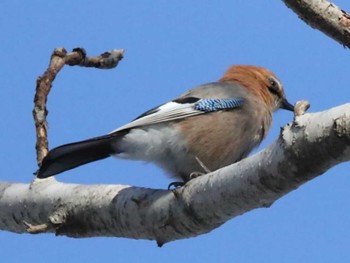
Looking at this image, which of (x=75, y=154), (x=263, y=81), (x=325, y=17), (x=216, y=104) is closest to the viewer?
(x=325, y=17)

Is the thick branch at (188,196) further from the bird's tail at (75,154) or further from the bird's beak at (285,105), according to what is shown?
the bird's beak at (285,105)

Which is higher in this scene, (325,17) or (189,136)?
(325,17)

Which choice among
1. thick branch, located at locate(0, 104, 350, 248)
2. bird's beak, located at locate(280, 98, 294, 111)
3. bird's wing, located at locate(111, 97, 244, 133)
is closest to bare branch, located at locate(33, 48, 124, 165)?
thick branch, located at locate(0, 104, 350, 248)

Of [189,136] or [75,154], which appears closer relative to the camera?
[75,154]

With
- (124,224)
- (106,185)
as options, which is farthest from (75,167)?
(124,224)

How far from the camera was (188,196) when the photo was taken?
410 cm

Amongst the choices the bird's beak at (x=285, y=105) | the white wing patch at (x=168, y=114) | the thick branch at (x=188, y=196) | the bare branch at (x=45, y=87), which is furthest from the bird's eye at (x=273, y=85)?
the thick branch at (x=188, y=196)

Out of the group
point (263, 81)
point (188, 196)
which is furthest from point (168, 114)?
point (188, 196)

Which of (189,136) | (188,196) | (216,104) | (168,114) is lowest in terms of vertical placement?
(188,196)

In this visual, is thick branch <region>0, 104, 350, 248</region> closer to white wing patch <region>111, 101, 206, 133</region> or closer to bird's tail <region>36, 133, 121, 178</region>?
bird's tail <region>36, 133, 121, 178</region>

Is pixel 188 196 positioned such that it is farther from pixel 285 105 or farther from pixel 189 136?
pixel 285 105

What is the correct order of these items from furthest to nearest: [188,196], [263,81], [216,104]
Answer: [263,81]
[216,104]
[188,196]

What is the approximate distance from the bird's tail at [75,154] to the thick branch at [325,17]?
1.68 m

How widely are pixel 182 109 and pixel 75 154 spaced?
38.3 inches
